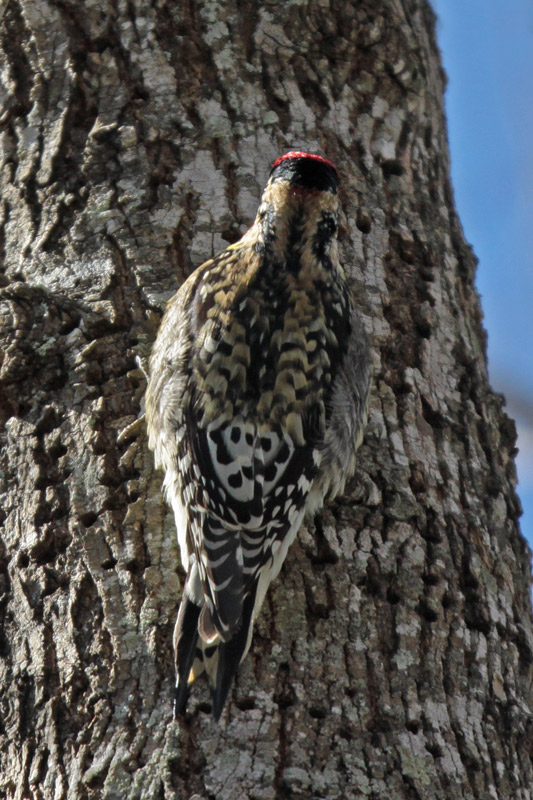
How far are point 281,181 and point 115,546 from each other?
1307 mm

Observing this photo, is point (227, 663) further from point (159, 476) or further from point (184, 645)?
point (159, 476)

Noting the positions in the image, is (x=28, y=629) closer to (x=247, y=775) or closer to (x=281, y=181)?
(x=247, y=775)

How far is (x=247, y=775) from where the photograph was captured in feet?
8.48

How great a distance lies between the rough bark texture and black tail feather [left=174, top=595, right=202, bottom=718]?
48 millimetres

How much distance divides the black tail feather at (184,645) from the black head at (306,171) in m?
1.39

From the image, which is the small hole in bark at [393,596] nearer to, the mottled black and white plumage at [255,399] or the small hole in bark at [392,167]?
the mottled black and white plumage at [255,399]

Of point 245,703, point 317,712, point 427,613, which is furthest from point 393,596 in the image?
point 245,703

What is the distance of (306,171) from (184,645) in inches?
60.8

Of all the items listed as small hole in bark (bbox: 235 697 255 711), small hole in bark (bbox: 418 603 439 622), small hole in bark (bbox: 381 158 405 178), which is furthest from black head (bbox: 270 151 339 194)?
small hole in bark (bbox: 235 697 255 711)

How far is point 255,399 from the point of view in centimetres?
326

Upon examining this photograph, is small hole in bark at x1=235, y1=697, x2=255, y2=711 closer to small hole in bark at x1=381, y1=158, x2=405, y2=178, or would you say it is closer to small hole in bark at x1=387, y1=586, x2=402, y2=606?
small hole in bark at x1=387, y1=586, x2=402, y2=606

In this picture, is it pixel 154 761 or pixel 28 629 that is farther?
pixel 28 629

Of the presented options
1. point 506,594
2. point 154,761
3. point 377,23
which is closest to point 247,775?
point 154,761

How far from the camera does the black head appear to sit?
3406 millimetres
